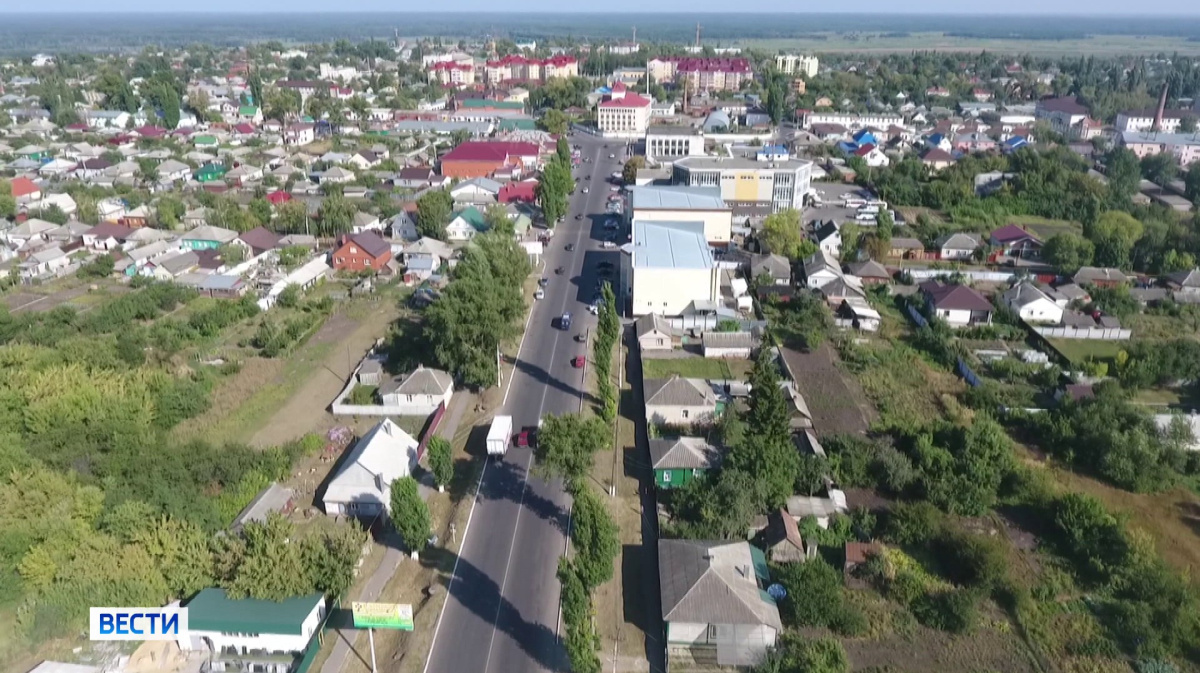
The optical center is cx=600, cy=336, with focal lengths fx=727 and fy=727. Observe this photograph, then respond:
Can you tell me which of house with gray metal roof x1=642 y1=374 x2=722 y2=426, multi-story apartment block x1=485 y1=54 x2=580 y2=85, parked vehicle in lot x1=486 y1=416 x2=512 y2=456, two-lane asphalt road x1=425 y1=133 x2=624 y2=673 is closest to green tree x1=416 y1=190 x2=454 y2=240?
two-lane asphalt road x1=425 y1=133 x2=624 y2=673

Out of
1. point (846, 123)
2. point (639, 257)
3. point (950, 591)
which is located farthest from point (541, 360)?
point (846, 123)

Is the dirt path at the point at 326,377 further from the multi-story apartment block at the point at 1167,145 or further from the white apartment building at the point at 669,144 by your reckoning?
the multi-story apartment block at the point at 1167,145

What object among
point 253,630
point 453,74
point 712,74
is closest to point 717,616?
point 253,630

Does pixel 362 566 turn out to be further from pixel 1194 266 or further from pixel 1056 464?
pixel 1194 266

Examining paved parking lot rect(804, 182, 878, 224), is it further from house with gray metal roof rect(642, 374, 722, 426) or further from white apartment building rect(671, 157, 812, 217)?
house with gray metal roof rect(642, 374, 722, 426)

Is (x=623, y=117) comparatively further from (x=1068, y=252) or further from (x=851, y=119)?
(x=1068, y=252)

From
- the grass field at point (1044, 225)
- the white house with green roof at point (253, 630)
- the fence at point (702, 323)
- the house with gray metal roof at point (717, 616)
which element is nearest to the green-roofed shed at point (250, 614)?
the white house with green roof at point (253, 630)
